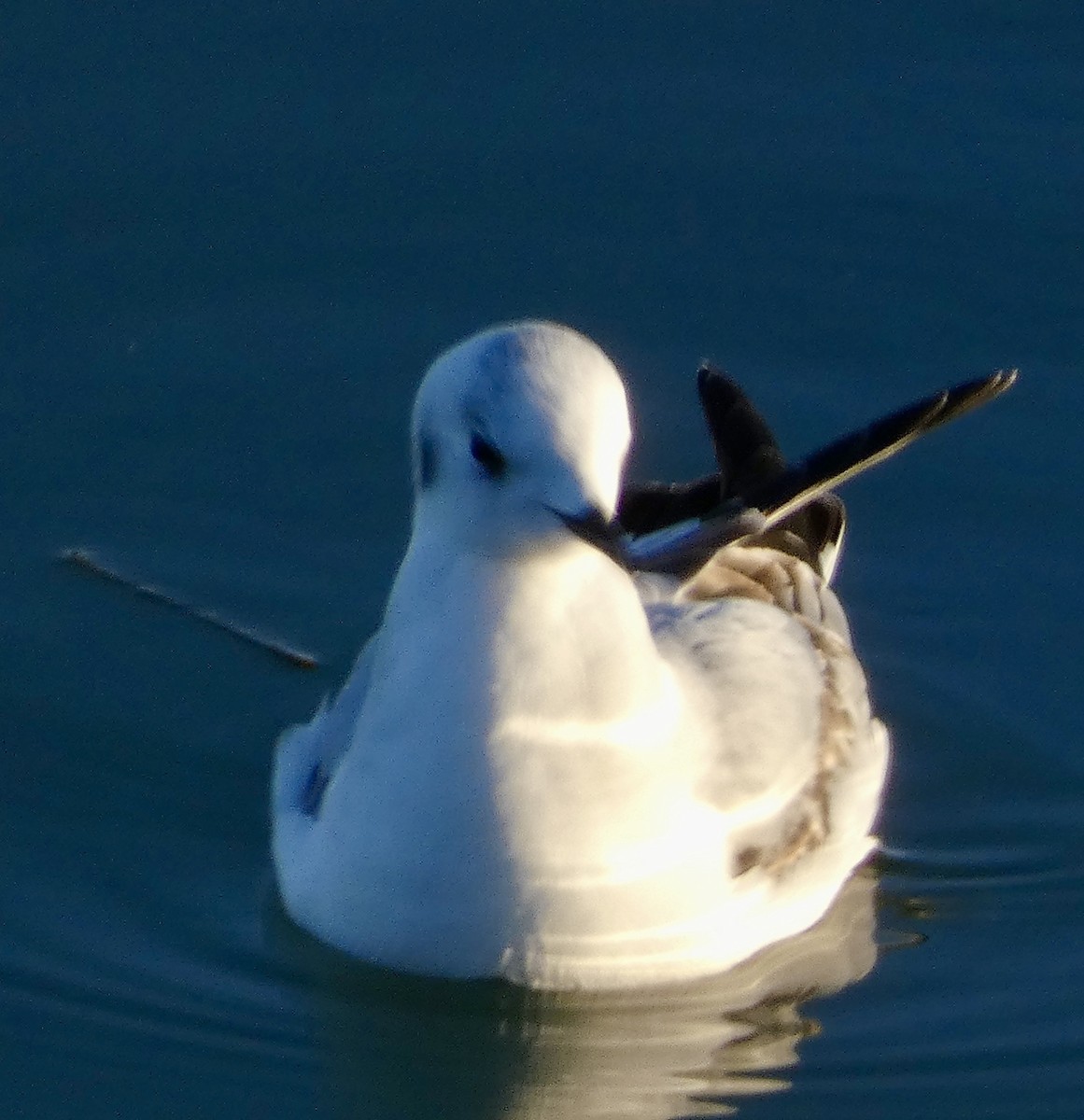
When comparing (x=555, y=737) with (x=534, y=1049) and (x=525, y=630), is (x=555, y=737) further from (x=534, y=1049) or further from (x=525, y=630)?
(x=534, y=1049)

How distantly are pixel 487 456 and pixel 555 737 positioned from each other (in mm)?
778

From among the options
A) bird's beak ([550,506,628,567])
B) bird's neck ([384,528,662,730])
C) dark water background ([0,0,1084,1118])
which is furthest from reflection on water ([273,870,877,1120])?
bird's beak ([550,506,628,567])

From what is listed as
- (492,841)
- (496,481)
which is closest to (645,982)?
(492,841)

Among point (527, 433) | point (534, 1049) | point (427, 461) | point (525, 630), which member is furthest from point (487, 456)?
point (534, 1049)

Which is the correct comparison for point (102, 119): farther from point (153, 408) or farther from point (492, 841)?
point (492, 841)

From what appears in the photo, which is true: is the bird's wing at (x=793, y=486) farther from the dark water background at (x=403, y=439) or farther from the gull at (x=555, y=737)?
the dark water background at (x=403, y=439)

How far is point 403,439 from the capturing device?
8.58m

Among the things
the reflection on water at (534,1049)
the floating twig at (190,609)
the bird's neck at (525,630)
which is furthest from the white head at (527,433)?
the floating twig at (190,609)

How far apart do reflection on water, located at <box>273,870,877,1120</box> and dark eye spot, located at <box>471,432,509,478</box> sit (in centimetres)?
140

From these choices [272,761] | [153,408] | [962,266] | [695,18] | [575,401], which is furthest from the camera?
[695,18]

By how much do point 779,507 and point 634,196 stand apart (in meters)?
3.44

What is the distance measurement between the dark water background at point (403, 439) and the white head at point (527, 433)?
1.32m

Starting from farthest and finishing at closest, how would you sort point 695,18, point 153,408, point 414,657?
point 695,18, point 153,408, point 414,657

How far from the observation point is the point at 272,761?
7250 mm
